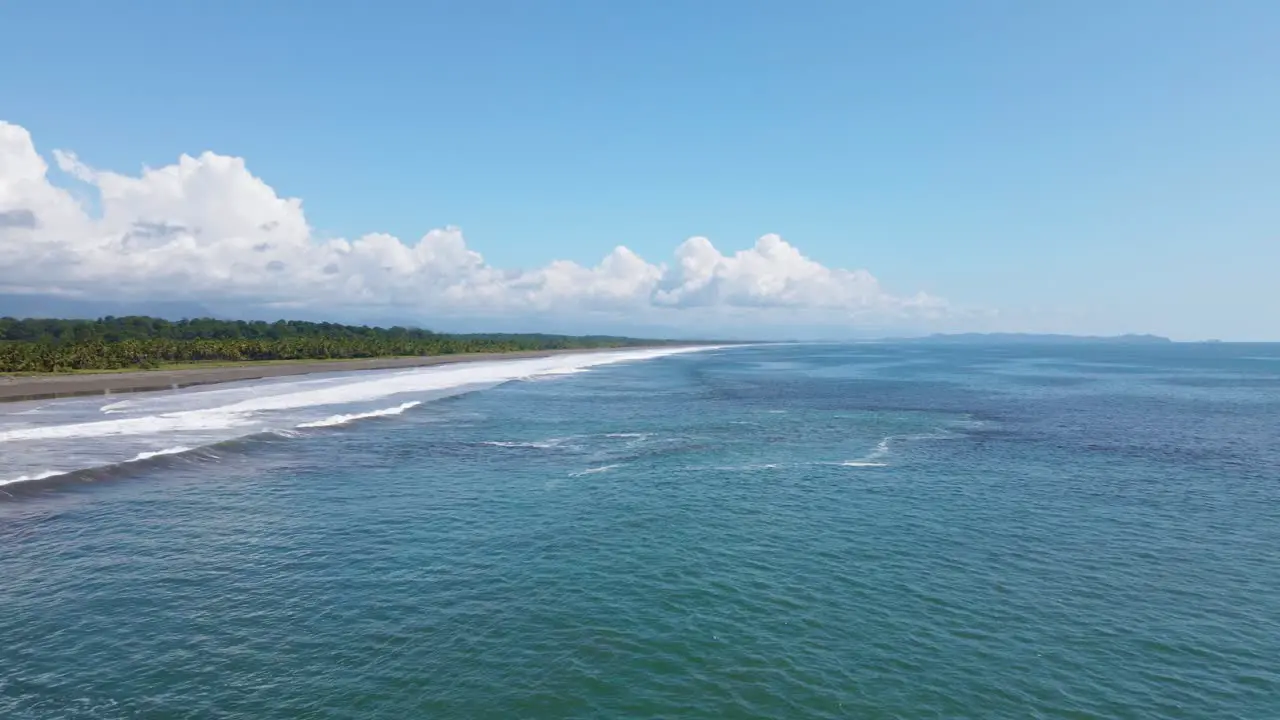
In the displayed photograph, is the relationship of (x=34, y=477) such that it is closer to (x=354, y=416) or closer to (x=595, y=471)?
(x=354, y=416)

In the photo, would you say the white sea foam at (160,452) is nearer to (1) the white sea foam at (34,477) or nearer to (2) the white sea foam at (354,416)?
(1) the white sea foam at (34,477)

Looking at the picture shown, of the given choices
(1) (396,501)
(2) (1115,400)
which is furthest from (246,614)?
(2) (1115,400)

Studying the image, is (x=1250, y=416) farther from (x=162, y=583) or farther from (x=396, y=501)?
(x=162, y=583)

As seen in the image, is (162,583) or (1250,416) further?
(1250,416)

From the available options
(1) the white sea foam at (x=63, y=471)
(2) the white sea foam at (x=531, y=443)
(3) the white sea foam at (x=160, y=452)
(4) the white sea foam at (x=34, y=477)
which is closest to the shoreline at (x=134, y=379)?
(3) the white sea foam at (x=160, y=452)

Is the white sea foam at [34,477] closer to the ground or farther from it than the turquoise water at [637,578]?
farther from it

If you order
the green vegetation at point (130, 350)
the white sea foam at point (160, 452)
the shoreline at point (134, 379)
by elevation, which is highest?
the green vegetation at point (130, 350)
